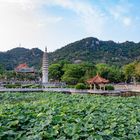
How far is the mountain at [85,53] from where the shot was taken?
5625 inches

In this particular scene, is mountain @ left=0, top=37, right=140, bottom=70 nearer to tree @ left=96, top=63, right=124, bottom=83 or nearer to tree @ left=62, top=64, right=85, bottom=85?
tree @ left=96, top=63, right=124, bottom=83

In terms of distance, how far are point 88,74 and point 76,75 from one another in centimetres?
240

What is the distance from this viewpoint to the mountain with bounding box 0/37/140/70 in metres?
143

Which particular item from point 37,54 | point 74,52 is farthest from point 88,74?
point 37,54

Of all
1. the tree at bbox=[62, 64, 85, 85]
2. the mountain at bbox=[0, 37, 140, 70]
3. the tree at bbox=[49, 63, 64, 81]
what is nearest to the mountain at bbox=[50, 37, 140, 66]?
the mountain at bbox=[0, 37, 140, 70]

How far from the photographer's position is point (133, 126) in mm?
7211

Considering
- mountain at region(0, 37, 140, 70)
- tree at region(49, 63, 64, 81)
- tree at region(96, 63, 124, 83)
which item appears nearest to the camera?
tree at region(96, 63, 124, 83)

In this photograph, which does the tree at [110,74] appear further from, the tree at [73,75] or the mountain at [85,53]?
the mountain at [85,53]

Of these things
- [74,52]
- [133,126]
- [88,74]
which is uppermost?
[74,52]

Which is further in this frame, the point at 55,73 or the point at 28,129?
the point at 55,73

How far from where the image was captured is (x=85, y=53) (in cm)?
14600

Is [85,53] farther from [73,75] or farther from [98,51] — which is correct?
[73,75]

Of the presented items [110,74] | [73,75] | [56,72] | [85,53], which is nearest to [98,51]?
[85,53]

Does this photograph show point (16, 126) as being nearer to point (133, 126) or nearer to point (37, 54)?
Answer: point (133, 126)
